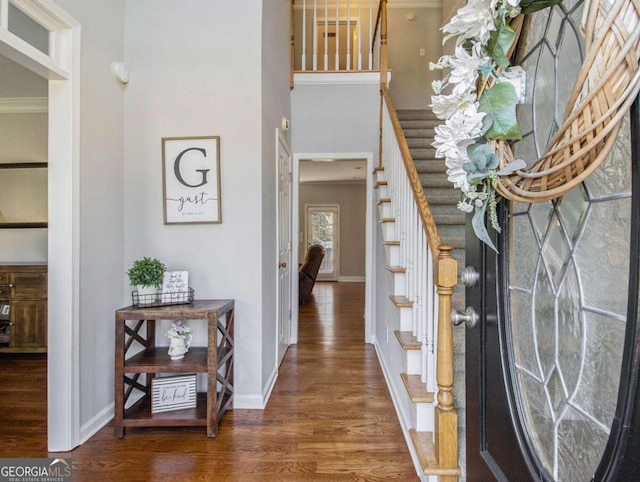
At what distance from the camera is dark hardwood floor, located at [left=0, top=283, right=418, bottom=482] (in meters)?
1.72

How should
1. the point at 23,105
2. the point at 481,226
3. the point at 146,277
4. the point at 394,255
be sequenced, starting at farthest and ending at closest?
1. the point at 23,105
2. the point at 394,255
3. the point at 146,277
4. the point at 481,226

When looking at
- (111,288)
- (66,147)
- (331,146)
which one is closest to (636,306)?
(66,147)

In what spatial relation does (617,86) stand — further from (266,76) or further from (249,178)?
(266,76)

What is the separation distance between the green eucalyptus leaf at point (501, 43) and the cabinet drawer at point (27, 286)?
13.0 ft

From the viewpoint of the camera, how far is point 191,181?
7.84 ft

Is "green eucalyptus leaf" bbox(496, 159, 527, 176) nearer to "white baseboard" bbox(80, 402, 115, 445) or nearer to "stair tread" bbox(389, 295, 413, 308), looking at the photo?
"stair tread" bbox(389, 295, 413, 308)

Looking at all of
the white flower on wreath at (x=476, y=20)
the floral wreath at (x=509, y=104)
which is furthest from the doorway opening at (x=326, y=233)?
the white flower on wreath at (x=476, y=20)

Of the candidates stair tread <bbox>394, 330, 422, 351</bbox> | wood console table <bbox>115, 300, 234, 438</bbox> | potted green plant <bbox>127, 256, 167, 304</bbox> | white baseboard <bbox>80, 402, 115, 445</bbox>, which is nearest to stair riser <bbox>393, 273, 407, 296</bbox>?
stair tread <bbox>394, 330, 422, 351</bbox>

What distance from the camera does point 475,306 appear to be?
2.85ft

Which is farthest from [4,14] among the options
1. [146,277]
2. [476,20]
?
[476,20]

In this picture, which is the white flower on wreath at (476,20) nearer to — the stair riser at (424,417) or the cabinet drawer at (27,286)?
the stair riser at (424,417)

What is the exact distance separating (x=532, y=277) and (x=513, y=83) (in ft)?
1.25

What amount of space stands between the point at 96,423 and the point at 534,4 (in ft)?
9.03

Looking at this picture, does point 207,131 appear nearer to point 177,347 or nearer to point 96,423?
point 177,347
